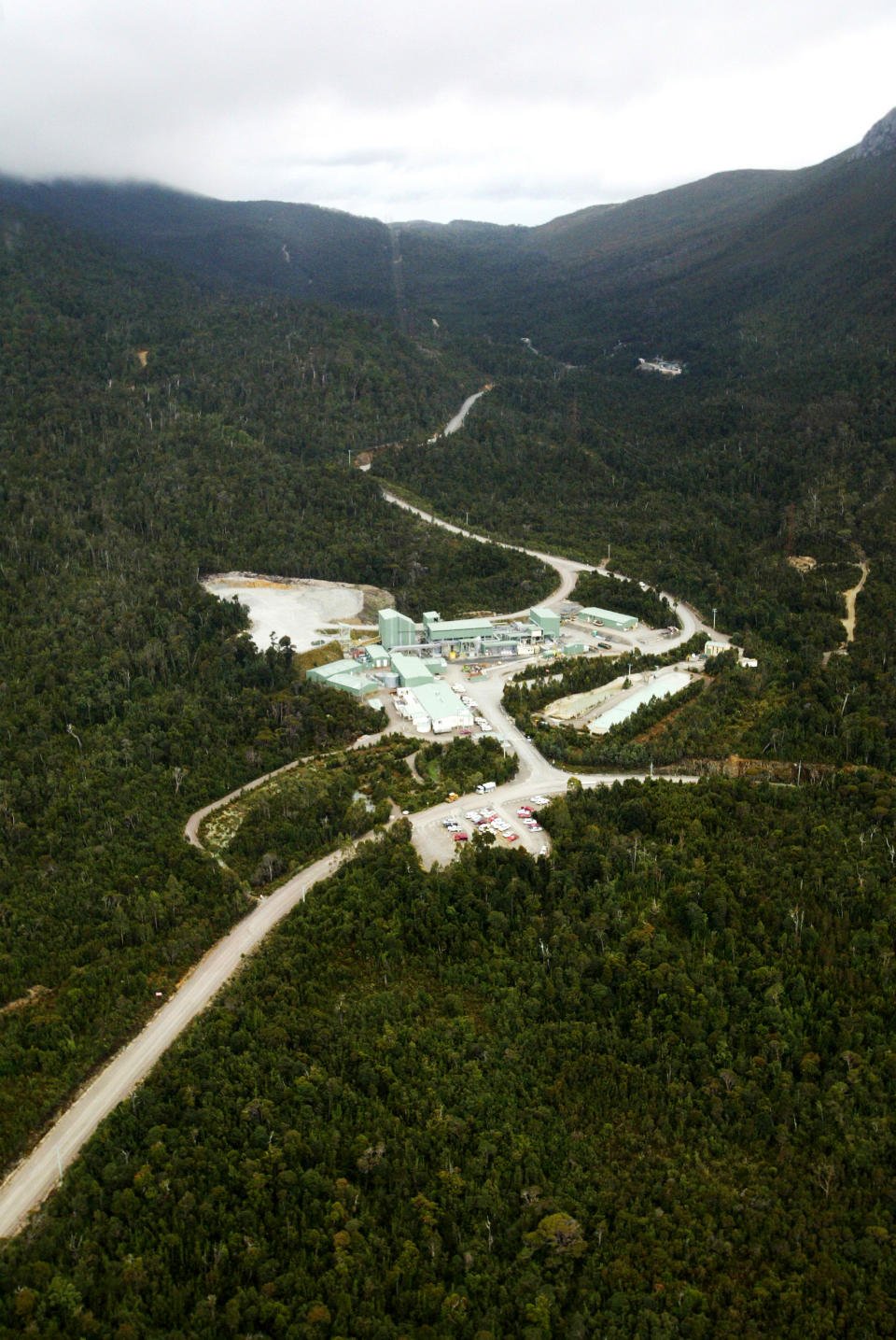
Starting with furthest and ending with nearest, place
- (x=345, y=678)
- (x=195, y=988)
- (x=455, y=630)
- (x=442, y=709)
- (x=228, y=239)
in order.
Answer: (x=228, y=239)
(x=455, y=630)
(x=345, y=678)
(x=442, y=709)
(x=195, y=988)

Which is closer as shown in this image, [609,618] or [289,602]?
[609,618]

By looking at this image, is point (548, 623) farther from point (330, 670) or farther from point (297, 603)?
point (297, 603)

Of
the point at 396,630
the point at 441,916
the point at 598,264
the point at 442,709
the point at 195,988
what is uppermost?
the point at 598,264

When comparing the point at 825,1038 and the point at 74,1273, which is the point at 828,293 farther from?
the point at 74,1273

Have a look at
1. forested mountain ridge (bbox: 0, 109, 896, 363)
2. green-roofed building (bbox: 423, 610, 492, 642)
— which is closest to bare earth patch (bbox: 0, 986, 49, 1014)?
green-roofed building (bbox: 423, 610, 492, 642)

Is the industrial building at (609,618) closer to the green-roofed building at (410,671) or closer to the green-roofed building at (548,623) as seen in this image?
the green-roofed building at (548,623)

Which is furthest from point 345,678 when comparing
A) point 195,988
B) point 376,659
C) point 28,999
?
point 28,999

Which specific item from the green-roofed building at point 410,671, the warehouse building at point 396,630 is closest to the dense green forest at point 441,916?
the green-roofed building at point 410,671

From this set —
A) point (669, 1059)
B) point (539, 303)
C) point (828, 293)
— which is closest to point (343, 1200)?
point (669, 1059)
